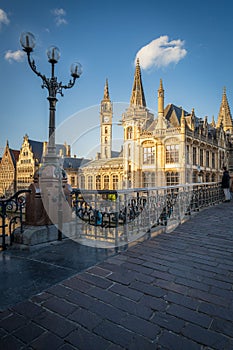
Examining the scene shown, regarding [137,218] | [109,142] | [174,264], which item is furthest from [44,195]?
[109,142]

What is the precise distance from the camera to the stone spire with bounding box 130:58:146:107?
4544 cm

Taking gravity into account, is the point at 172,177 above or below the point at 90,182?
above

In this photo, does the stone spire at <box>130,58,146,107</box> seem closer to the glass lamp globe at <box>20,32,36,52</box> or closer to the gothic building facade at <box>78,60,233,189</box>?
the gothic building facade at <box>78,60,233,189</box>

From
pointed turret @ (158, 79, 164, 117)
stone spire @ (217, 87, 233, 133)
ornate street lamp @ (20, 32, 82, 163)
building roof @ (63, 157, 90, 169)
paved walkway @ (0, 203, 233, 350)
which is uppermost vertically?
stone spire @ (217, 87, 233, 133)

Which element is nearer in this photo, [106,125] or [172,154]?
[172,154]

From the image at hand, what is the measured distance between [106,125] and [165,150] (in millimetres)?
45573

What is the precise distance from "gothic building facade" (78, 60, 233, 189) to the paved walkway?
27085mm

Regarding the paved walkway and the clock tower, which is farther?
the clock tower

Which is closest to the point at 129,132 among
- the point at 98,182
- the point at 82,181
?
the point at 98,182

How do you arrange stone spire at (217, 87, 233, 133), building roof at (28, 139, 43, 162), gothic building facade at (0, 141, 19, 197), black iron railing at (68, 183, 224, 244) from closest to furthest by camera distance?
black iron railing at (68, 183, 224, 244) < stone spire at (217, 87, 233, 133) < building roof at (28, 139, 43, 162) < gothic building facade at (0, 141, 19, 197)

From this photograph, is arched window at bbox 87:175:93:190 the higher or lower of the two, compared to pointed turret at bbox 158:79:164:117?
lower

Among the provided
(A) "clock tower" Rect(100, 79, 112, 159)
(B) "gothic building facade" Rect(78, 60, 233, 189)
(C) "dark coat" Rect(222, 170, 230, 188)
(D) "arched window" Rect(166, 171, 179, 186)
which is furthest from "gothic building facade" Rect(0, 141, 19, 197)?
(C) "dark coat" Rect(222, 170, 230, 188)

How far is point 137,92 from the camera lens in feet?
151

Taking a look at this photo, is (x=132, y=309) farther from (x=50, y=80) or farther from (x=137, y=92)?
(x=137, y=92)
